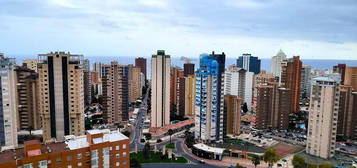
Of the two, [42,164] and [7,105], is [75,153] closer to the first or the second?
[42,164]

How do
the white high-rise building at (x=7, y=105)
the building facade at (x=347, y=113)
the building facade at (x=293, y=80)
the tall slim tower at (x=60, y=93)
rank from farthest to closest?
the building facade at (x=293, y=80)
the building facade at (x=347, y=113)
the tall slim tower at (x=60, y=93)
the white high-rise building at (x=7, y=105)

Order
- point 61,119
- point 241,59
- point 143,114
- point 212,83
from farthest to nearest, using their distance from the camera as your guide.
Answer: point 241,59
point 143,114
point 212,83
point 61,119

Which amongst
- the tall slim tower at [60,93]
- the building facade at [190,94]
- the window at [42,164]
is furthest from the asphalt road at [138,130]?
the window at [42,164]

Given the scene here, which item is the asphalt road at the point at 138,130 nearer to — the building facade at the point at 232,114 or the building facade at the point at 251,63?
the building facade at the point at 232,114

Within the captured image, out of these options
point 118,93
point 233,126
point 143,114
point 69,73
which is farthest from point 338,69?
point 69,73

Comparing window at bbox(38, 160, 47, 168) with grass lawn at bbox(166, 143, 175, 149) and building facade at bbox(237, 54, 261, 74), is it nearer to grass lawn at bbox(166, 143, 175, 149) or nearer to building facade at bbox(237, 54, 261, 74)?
grass lawn at bbox(166, 143, 175, 149)

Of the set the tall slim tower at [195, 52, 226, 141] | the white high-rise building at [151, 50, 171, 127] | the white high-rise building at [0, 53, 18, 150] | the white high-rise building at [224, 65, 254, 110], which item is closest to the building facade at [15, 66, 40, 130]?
the white high-rise building at [0, 53, 18, 150]

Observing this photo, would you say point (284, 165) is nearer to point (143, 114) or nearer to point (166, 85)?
point (166, 85)
